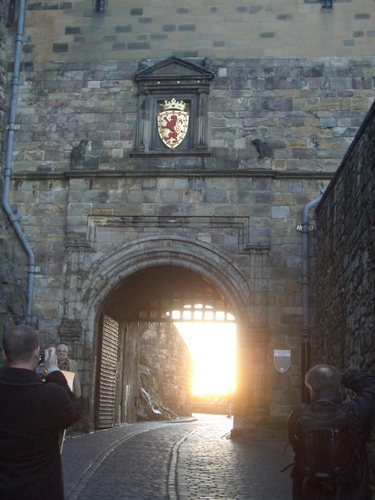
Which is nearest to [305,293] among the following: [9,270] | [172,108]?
[172,108]

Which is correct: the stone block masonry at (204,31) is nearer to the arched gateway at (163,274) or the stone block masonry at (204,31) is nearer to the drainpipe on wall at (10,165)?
the drainpipe on wall at (10,165)

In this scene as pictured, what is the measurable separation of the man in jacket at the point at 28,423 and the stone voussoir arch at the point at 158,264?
8305 millimetres

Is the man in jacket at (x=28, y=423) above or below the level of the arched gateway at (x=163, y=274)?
below

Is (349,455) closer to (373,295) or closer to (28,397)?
(28,397)

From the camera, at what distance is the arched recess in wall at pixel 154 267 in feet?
36.8

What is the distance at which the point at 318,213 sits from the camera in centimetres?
1103

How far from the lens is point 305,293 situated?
10961 millimetres

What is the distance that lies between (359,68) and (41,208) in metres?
5.46

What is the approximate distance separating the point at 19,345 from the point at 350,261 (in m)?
5.37

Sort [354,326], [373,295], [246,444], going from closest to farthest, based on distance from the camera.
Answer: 1. [373,295]
2. [354,326]
3. [246,444]

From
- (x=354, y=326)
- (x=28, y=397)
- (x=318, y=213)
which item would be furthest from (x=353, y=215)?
(x=28, y=397)

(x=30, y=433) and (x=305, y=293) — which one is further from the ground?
(x=305, y=293)

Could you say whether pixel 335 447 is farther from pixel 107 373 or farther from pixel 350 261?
pixel 107 373

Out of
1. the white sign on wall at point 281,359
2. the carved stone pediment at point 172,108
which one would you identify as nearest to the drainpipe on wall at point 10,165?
the carved stone pediment at point 172,108
